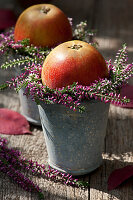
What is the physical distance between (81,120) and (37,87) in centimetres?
25

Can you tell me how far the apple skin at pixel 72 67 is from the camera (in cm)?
163

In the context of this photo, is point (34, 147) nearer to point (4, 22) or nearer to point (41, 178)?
point (41, 178)

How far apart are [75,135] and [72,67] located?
0.33 meters

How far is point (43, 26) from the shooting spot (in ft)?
6.80

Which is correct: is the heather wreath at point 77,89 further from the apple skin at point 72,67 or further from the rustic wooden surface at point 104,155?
the rustic wooden surface at point 104,155

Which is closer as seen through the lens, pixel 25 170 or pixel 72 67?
pixel 72 67

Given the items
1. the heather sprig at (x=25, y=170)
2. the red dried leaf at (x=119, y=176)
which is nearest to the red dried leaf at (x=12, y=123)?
the heather sprig at (x=25, y=170)

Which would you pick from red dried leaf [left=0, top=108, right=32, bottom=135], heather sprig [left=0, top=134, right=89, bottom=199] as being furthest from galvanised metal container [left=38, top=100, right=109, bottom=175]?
red dried leaf [left=0, top=108, right=32, bottom=135]

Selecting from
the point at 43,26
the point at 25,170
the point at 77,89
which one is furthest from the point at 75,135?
the point at 43,26

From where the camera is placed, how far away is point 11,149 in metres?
1.95

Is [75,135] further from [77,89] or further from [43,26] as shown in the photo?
[43,26]

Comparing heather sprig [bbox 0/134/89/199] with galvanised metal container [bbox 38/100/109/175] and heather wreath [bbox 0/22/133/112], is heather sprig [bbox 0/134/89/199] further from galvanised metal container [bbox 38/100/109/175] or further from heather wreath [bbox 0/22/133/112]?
heather wreath [bbox 0/22/133/112]

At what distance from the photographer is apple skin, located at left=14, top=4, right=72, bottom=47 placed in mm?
2076

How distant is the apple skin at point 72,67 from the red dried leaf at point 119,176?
1.66 feet
